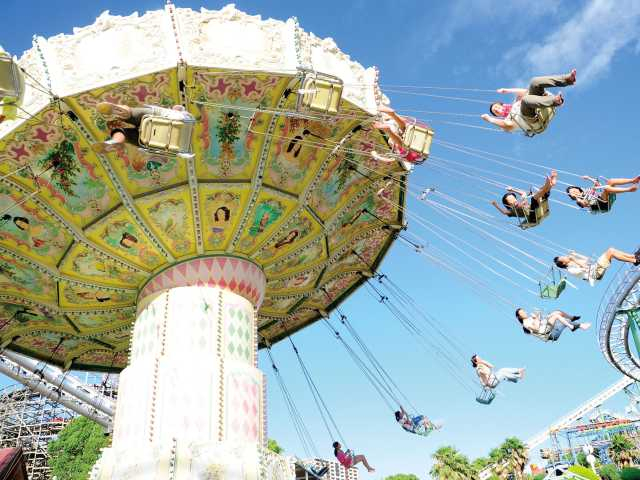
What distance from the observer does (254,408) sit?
954cm

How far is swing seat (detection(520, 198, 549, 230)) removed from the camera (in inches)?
364

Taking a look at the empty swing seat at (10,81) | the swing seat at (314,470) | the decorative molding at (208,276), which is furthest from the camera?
the swing seat at (314,470)

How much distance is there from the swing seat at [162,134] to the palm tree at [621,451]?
3762 cm

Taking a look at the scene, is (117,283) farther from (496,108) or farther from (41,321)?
(496,108)

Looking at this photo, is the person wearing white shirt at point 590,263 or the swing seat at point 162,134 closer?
the swing seat at point 162,134

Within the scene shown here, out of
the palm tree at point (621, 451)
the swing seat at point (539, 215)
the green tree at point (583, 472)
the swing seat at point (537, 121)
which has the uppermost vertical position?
the palm tree at point (621, 451)

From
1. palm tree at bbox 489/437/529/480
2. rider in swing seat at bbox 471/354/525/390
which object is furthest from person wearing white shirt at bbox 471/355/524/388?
palm tree at bbox 489/437/529/480

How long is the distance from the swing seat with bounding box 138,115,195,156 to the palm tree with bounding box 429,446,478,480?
25.8 meters

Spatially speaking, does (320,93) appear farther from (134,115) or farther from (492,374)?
(492,374)

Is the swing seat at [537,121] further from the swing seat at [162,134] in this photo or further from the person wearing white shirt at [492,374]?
the swing seat at [162,134]

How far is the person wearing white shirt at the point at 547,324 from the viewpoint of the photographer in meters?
9.06

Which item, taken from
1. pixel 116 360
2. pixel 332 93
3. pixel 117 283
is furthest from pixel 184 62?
pixel 116 360

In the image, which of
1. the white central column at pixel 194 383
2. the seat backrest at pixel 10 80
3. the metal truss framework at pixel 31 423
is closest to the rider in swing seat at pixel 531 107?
the white central column at pixel 194 383

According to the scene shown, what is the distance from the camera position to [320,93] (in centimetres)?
820
